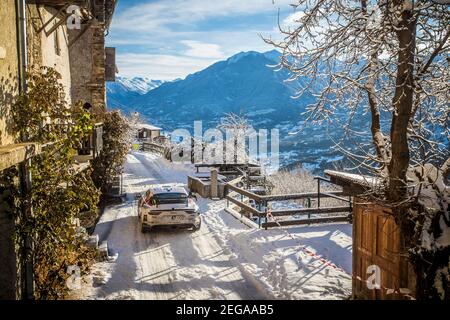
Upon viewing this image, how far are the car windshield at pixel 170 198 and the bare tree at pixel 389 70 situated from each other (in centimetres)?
663

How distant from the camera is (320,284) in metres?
Result: 8.77

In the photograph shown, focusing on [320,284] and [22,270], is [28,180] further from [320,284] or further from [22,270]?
[320,284]

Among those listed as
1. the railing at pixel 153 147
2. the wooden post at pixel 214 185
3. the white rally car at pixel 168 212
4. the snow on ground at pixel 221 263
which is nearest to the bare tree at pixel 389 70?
the snow on ground at pixel 221 263

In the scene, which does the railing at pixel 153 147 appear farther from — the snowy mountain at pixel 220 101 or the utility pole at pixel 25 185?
the snowy mountain at pixel 220 101

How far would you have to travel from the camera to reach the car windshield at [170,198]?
13.2 m

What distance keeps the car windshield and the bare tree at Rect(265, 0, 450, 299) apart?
21.8ft

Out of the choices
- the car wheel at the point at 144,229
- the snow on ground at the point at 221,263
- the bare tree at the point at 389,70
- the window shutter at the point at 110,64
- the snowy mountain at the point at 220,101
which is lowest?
the snow on ground at the point at 221,263

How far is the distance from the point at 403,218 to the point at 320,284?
3118 mm

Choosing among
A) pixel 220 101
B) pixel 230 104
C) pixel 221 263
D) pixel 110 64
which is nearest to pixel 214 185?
pixel 221 263

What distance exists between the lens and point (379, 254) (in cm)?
716

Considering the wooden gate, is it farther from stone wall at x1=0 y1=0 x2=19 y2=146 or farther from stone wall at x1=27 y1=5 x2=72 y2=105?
stone wall at x1=27 y1=5 x2=72 y2=105

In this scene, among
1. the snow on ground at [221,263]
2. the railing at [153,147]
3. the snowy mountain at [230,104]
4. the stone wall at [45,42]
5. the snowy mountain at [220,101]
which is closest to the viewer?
the snow on ground at [221,263]

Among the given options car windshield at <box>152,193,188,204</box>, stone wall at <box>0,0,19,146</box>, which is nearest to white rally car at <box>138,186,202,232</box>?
car windshield at <box>152,193,188,204</box>

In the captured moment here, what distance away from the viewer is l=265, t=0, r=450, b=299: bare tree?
614 cm
